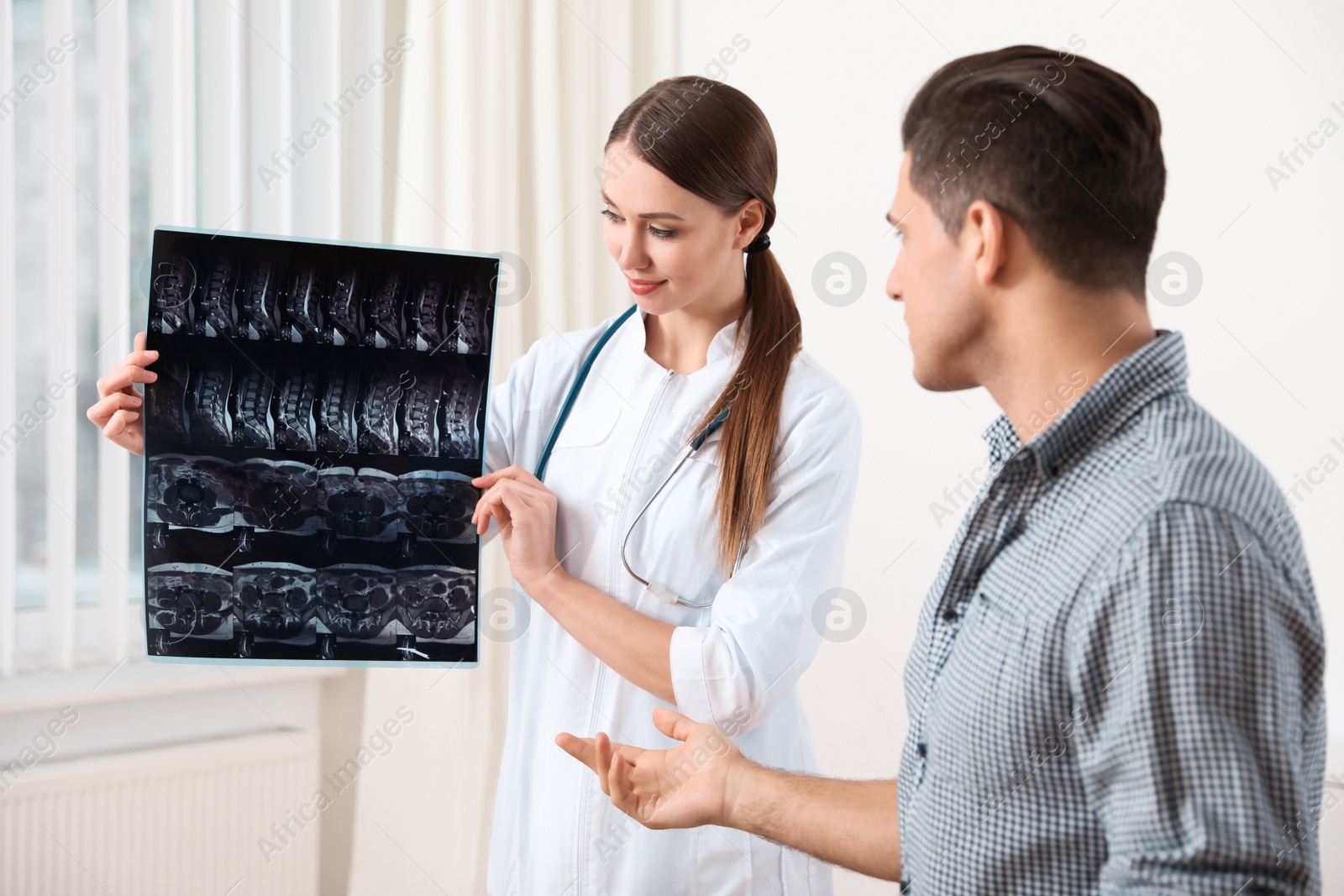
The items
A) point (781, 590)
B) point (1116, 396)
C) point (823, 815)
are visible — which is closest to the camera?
point (1116, 396)

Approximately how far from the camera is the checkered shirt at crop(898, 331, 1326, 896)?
62 cm

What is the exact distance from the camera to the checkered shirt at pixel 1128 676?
24.2 inches

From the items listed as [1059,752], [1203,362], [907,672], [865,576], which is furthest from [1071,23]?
[1059,752]

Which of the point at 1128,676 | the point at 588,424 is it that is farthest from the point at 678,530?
the point at 1128,676

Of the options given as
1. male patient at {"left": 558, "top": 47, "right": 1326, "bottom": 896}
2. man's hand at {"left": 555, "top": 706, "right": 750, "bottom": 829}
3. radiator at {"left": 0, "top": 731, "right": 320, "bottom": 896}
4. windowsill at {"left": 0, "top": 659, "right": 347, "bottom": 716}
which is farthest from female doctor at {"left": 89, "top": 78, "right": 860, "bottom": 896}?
radiator at {"left": 0, "top": 731, "right": 320, "bottom": 896}

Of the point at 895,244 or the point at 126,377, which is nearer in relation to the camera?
the point at 126,377

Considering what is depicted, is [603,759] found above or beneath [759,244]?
beneath

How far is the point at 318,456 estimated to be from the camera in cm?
136

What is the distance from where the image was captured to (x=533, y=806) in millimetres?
1366

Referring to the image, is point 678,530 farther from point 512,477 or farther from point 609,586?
point 512,477

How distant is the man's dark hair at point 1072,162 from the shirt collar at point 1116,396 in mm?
72

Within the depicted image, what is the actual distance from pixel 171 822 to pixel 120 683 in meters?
0.32

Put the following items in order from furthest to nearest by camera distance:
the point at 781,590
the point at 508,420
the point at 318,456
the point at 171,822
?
the point at 171,822
the point at 508,420
the point at 318,456
the point at 781,590

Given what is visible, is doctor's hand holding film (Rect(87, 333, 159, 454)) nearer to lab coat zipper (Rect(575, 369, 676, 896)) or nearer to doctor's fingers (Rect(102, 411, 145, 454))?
doctor's fingers (Rect(102, 411, 145, 454))
